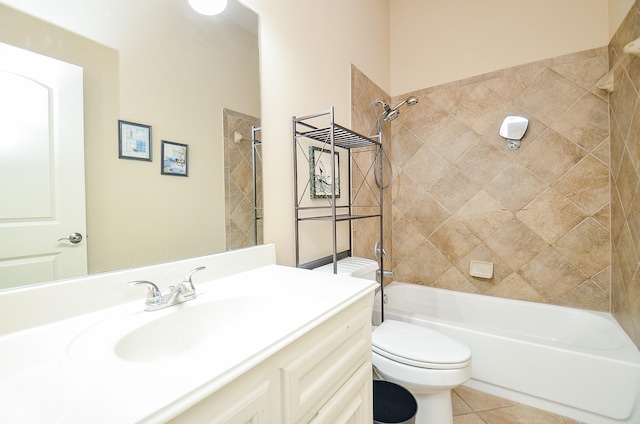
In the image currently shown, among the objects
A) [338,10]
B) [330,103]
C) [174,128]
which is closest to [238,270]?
[174,128]

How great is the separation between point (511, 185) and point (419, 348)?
4.71 ft

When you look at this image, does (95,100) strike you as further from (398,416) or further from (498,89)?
(498,89)

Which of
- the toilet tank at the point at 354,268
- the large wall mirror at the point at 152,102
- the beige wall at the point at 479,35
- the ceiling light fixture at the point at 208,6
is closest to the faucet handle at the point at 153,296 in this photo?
the large wall mirror at the point at 152,102

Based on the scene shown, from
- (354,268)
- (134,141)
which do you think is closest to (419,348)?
(354,268)

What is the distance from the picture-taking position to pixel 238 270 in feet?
3.55

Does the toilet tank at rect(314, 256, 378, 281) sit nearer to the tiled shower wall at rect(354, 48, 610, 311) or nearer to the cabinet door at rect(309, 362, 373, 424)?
the cabinet door at rect(309, 362, 373, 424)

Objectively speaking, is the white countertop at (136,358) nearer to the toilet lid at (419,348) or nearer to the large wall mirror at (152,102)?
the large wall mirror at (152,102)

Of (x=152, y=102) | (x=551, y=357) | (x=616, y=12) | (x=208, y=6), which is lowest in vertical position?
(x=551, y=357)

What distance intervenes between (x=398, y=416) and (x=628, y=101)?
195cm

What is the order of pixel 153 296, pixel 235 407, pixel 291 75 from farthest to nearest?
pixel 291 75 < pixel 153 296 < pixel 235 407

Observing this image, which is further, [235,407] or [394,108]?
[394,108]

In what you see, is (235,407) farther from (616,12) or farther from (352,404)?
(616,12)

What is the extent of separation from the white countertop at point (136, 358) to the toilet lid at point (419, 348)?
0.59 m

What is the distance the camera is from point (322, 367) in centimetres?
70
